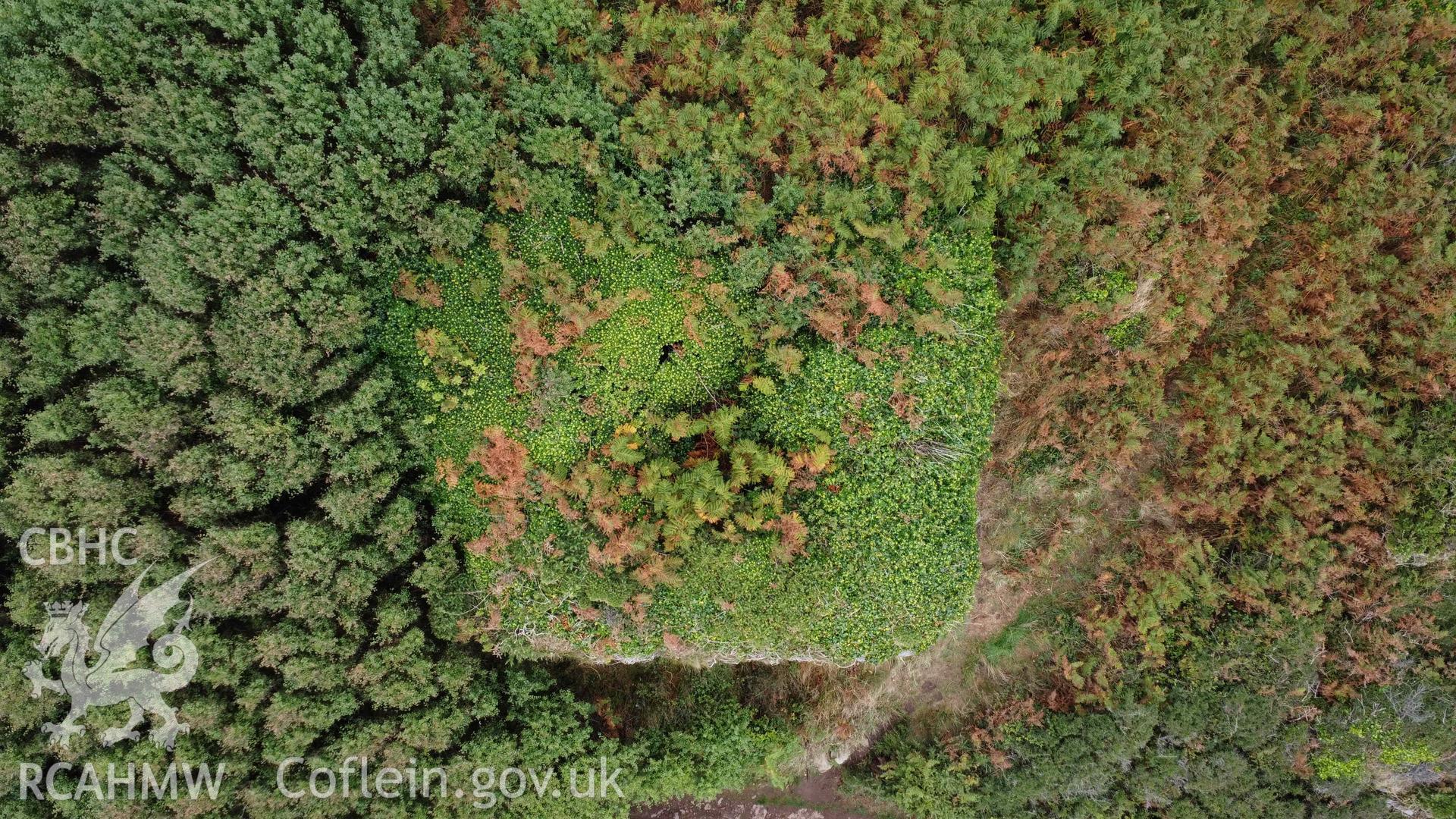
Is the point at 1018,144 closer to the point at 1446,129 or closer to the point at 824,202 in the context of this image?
the point at 824,202

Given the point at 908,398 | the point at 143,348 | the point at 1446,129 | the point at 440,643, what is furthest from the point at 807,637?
the point at 1446,129

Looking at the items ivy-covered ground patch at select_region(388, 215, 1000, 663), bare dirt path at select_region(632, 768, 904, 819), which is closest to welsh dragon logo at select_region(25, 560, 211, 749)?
ivy-covered ground patch at select_region(388, 215, 1000, 663)

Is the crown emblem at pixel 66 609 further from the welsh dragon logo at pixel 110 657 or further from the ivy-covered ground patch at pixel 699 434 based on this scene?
the ivy-covered ground patch at pixel 699 434

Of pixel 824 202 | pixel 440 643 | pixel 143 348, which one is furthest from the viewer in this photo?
pixel 440 643

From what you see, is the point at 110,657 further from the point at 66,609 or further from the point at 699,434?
the point at 699,434

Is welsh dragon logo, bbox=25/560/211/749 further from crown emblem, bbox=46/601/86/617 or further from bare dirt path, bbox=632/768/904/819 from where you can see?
bare dirt path, bbox=632/768/904/819

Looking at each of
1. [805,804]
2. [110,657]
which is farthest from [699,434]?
[110,657]

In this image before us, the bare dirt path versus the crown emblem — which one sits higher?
the crown emblem
